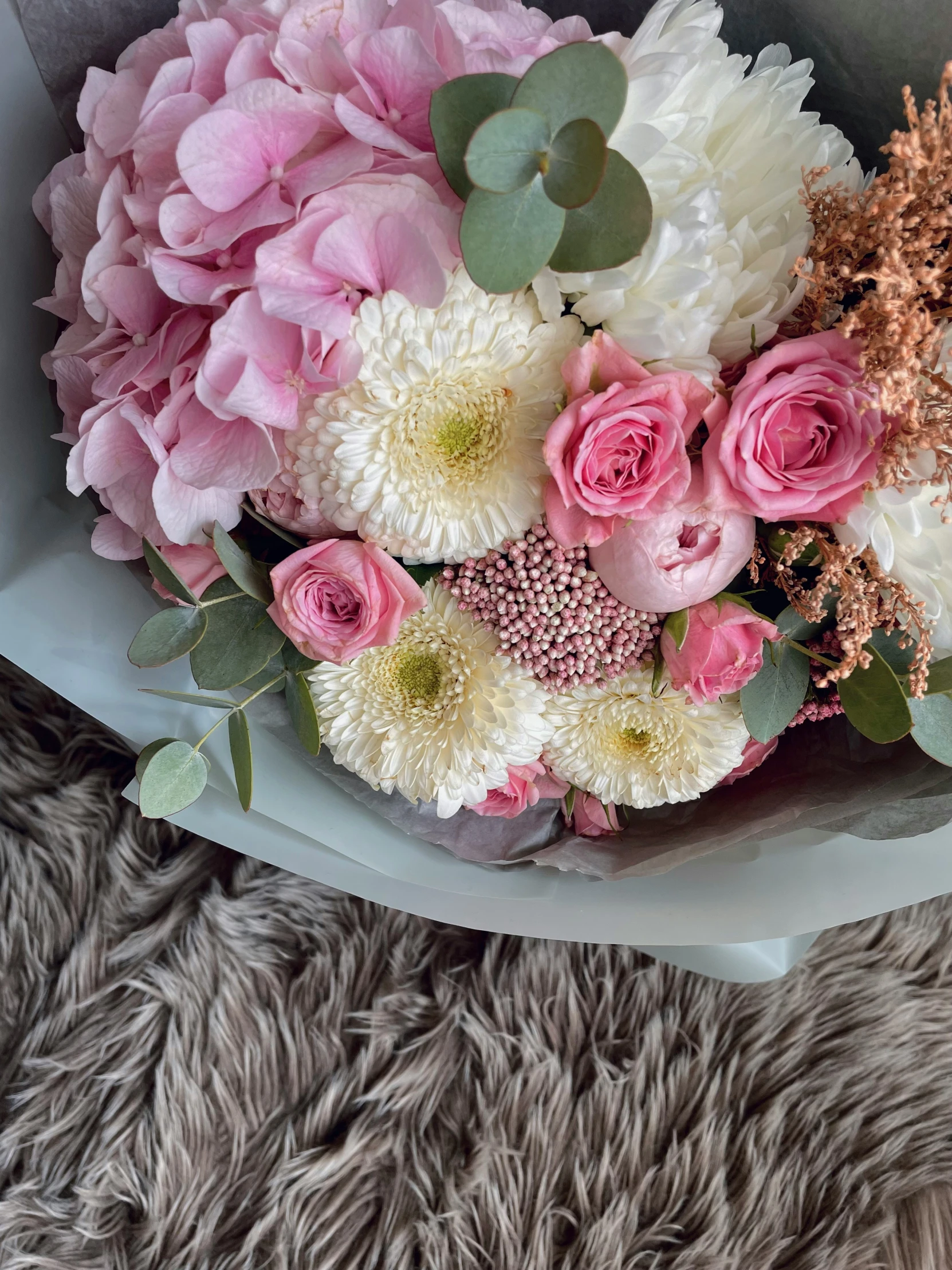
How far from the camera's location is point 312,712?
56 centimetres

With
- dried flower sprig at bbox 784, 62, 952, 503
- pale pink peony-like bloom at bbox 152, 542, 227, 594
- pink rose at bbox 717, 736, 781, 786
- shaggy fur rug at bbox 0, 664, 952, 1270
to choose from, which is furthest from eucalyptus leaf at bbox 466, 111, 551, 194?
shaggy fur rug at bbox 0, 664, 952, 1270

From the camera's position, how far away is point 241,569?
20.5 inches

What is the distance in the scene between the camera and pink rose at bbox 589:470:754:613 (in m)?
0.45

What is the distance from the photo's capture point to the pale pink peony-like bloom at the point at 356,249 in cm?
41

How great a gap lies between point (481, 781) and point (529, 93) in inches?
13.5

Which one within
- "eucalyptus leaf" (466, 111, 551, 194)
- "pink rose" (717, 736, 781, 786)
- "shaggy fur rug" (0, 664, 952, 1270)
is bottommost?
"shaggy fur rug" (0, 664, 952, 1270)

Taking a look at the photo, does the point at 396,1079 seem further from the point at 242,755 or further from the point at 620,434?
the point at 620,434

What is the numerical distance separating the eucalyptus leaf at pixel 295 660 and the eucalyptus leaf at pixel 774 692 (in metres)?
0.24

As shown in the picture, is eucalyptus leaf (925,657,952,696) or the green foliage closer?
the green foliage

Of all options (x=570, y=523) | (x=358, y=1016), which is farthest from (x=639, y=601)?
(x=358, y=1016)

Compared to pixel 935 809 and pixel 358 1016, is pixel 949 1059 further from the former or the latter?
pixel 358 1016

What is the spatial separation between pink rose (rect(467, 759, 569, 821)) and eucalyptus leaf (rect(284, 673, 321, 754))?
0.11 m

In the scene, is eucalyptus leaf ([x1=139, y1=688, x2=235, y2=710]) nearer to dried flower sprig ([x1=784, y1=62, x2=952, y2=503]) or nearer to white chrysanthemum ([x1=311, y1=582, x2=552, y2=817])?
white chrysanthemum ([x1=311, y1=582, x2=552, y2=817])

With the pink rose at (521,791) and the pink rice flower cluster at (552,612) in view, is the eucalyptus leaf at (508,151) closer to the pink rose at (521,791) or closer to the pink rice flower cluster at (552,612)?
the pink rice flower cluster at (552,612)
